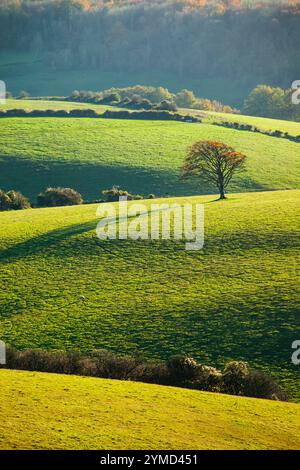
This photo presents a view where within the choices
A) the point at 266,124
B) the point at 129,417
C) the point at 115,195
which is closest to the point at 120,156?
the point at 115,195

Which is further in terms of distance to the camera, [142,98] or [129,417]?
[142,98]

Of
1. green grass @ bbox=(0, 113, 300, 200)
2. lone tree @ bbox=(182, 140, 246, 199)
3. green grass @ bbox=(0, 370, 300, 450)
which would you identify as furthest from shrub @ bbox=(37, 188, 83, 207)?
green grass @ bbox=(0, 370, 300, 450)

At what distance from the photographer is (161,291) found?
4609 centimetres

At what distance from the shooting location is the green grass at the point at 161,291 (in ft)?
130

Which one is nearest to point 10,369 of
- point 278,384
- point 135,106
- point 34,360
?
point 34,360

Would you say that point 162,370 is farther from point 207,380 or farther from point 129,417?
point 129,417

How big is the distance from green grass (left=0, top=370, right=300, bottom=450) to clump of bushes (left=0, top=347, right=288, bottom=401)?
188cm

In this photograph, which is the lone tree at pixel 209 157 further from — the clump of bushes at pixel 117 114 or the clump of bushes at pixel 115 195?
the clump of bushes at pixel 117 114

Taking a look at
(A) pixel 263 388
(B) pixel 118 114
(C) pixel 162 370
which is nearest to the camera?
(A) pixel 263 388

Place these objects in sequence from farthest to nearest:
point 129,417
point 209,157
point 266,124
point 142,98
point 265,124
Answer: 1. point 142,98
2. point 266,124
3. point 265,124
4. point 209,157
5. point 129,417

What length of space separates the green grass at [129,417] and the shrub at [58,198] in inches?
1816

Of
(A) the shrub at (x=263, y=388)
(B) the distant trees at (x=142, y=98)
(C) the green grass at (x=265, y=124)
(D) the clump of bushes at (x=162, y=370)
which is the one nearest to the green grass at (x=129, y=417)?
(A) the shrub at (x=263, y=388)

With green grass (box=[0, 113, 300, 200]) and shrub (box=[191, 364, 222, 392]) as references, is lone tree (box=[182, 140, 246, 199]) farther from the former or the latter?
shrub (box=[191, 364, 222, 392])

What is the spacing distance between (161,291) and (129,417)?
18.4 metres
